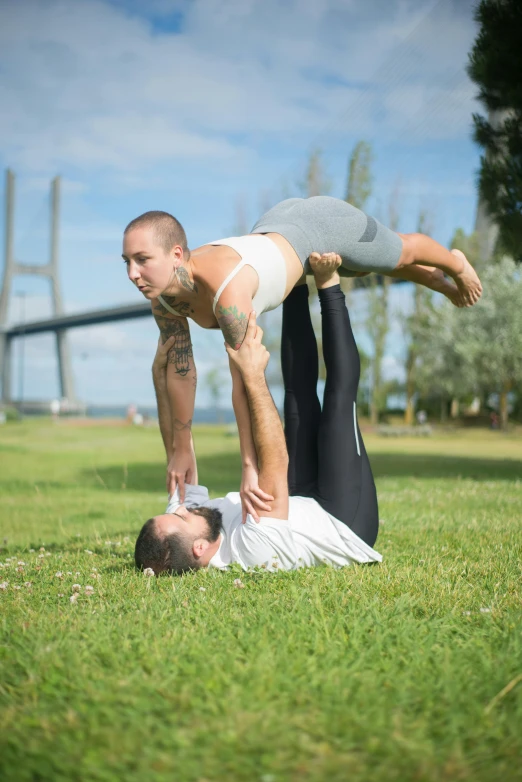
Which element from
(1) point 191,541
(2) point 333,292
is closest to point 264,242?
(2) point 333,292

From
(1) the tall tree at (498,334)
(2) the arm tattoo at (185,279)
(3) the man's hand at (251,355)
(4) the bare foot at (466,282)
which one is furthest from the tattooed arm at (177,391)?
(1) the tall tree at (498,334)

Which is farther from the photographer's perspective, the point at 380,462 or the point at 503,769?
the point at 380,462

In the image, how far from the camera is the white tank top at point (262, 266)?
3673 millimetres

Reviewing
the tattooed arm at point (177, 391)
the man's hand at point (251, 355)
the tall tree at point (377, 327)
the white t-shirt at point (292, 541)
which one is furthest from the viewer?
the tall tree at point (377, 327)

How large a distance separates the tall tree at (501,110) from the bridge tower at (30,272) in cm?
2960

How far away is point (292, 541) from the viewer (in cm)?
347

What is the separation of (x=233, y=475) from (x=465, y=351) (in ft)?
63.7

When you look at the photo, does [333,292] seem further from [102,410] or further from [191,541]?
[102,410]

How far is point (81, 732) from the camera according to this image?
1.76 metres

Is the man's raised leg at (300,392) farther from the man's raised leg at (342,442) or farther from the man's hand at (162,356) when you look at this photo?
the man's hand at (162,356)

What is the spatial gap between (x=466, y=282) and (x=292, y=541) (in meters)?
2.50

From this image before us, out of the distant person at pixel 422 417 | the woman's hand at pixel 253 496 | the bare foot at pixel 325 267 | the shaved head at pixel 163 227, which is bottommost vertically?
the distant person at pixel 422 417

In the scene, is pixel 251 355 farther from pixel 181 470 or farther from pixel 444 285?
pixel 444 285

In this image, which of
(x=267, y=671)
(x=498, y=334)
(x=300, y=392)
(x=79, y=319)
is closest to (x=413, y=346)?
(x=498, y=334)
